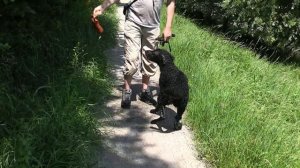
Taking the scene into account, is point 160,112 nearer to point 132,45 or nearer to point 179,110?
point 179,110

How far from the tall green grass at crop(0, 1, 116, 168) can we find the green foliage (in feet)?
18.7

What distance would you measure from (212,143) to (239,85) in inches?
77.8

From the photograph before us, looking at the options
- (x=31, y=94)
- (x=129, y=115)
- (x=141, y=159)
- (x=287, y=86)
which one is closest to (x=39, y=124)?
(x=31, y=94)

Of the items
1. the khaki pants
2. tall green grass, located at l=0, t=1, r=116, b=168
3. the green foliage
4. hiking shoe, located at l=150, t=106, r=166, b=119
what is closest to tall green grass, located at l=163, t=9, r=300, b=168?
hiking shoe, located at l=150, t=106, r=166, b=119

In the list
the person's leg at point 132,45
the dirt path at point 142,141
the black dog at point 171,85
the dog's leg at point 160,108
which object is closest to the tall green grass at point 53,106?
the dirt path at point 142,141

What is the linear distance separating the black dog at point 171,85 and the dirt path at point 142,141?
241mm

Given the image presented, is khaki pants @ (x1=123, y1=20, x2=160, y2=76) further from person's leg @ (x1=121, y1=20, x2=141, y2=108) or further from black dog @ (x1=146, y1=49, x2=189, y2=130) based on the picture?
black dog @ (x1=146, y1=49, x2=189, y2=130)

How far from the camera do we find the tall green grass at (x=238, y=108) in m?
3.98

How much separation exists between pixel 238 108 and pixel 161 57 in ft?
3.73

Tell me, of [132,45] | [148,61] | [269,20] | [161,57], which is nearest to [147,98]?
[148,61]

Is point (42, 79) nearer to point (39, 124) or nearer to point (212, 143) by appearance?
point (39, 124)

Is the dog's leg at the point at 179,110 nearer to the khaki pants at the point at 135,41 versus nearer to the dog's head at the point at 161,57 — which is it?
the dog's head at the point at 161,57

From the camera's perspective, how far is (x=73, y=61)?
17.2ft

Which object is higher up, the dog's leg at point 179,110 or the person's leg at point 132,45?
the person's leg at point 132,45
